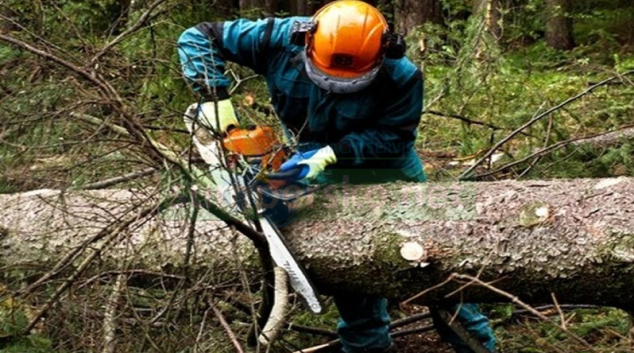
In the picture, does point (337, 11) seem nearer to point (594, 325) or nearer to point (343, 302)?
point (343, 302)

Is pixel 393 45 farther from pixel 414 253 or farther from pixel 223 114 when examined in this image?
pixel 414 253

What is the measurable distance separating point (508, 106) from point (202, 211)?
9.48ft

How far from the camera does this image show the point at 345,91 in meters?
3.15

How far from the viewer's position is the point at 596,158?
4055 mm

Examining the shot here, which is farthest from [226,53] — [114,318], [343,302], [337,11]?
[114,318]

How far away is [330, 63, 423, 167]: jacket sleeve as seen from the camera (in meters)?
3.24

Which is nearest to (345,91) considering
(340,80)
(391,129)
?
(340,80)

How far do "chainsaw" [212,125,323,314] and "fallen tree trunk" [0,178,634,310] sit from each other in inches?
3.5

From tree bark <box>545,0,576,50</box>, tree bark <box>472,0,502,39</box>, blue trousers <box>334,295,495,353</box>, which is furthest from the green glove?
tree bark <box>545,0,576,50</box>

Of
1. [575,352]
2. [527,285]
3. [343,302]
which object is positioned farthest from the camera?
[343,302]

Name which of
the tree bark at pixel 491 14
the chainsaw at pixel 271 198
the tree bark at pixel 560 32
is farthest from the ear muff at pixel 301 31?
the tree bark at pixel 560 32

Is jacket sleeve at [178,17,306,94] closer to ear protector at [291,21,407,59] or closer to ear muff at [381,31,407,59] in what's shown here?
ear protector at [291,21,407,59]

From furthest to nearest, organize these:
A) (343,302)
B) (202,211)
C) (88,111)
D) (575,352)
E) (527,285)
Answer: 1. (343,302)
2. (575,352)
3. (202,211)
4. (527,285)
5. (88,111)

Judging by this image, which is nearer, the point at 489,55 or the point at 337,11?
the point at 337,11
